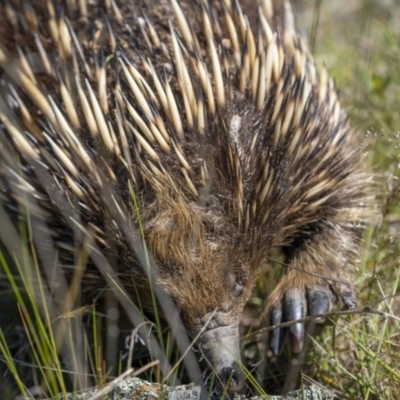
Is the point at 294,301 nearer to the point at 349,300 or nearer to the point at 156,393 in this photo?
the point at 349,300

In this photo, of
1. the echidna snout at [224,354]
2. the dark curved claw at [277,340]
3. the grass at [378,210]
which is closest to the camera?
the echidna snout at [224,354]

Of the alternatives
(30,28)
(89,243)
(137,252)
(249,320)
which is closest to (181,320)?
(137,252)

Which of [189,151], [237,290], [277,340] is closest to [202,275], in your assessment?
[237,290]

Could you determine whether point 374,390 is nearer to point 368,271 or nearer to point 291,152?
point 368,271

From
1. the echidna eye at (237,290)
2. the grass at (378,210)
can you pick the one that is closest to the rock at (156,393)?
the grass at (378,210)

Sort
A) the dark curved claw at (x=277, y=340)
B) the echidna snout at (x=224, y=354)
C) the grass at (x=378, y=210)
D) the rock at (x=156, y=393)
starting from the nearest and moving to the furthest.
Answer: the echidna snout at (x=224, y=354)
the rock at (x=156, y=393)
the grass at (x=378, y=210)
the dark curved claw at (x=277, y=340)

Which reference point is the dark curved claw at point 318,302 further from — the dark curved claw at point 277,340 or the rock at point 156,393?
the rock at point 156,393

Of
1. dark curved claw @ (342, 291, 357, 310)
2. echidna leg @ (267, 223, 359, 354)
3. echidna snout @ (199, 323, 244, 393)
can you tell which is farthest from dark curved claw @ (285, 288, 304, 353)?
echidna snout @ (199, 323, 244, 393)
